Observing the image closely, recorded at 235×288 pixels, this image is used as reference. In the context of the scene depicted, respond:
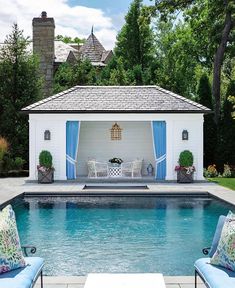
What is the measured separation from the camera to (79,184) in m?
19.7

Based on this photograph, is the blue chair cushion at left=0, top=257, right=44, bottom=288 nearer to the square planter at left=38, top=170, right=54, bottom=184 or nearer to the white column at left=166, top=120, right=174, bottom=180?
the square planter at left=38, top=170, right=54, bottom=184

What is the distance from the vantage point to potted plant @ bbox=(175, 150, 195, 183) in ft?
66.2

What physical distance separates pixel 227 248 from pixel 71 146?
15929mm

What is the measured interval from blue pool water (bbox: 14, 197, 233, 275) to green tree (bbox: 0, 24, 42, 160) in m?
10.1

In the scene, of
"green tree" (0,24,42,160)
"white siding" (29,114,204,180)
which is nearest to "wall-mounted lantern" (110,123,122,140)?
"white siding" (29,114,204,180)

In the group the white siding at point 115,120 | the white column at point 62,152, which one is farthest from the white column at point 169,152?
the white column at point 62,152

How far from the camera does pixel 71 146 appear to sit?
21.1 meters

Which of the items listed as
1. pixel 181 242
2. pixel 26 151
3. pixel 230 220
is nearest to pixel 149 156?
pixel 26 151

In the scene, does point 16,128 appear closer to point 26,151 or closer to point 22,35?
point 26,151

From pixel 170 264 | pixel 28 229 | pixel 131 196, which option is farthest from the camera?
pixel 131 196

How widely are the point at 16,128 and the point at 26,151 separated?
1.37m

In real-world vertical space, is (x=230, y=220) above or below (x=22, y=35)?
below

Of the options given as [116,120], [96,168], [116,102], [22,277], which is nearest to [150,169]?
[96,168]

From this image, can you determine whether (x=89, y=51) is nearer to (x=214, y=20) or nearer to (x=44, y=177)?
(x=214, y=20)
